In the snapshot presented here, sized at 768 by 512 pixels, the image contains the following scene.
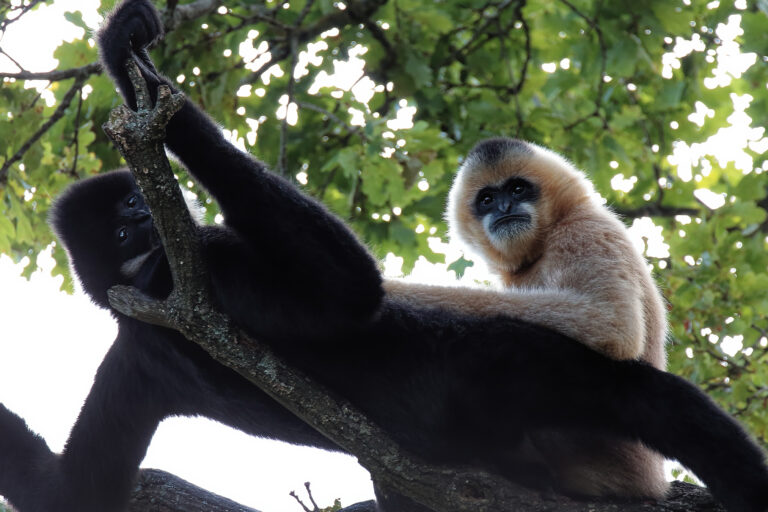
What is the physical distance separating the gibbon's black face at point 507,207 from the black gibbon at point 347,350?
172cm

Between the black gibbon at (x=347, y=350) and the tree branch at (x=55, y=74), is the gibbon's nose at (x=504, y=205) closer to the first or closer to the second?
the black gibbon at (x=347, y=350)

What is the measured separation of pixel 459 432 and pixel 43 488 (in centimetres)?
258

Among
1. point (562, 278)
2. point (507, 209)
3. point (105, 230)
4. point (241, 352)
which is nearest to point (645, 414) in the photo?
point (562, 278)

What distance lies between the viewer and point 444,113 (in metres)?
9.88

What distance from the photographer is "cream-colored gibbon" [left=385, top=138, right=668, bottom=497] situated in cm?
434

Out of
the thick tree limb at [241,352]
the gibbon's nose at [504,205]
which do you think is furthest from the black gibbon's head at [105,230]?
the gibbon's nose at [504,205]

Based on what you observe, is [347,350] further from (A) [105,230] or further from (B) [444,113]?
(B) [444,113]

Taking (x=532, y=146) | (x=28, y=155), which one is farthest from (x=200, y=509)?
(x=28, y=155)

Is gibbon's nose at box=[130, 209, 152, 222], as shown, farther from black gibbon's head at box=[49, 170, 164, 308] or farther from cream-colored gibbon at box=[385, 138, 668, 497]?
cream-colored gibbon at box=[385, 138, 668, 497]

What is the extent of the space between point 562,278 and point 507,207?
1.33m

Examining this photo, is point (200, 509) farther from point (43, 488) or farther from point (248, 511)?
point (43, 488)

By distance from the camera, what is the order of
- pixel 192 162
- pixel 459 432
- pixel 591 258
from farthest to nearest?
pixel 591 258
pixel 459 432
pixel 192 162

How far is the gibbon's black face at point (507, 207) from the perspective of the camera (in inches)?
231

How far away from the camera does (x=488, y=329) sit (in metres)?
4.22
